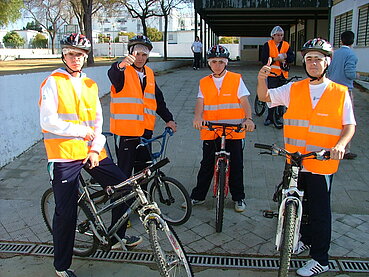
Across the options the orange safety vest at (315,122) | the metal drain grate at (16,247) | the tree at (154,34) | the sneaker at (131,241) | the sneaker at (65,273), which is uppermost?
the tree at (154,34)

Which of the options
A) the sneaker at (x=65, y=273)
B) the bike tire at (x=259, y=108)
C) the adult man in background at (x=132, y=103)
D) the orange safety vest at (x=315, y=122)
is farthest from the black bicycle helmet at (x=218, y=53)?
the bike tire at (x=259, y=108)

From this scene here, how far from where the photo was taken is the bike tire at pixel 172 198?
423cm

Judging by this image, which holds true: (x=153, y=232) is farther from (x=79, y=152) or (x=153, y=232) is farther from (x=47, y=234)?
(x=47, y=234)

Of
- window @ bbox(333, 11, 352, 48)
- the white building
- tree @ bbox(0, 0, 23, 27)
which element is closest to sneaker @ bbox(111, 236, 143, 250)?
the white building

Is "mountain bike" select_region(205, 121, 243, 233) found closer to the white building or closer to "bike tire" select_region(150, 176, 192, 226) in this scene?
"bike tire" select_region(150, 176, 192, 226)

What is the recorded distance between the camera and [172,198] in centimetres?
437

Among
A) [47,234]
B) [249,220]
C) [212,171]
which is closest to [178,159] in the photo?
[212,171]

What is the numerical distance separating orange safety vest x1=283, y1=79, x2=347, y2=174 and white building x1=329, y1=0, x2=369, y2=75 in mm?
10320

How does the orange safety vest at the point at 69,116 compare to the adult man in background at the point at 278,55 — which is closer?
the orange safety vest at the point at 69,116

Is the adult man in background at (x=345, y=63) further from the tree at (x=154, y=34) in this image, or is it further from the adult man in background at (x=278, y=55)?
the tree at (x=154, y=34)

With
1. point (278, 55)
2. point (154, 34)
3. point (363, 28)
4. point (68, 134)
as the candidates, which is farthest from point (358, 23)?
point (154, 34)

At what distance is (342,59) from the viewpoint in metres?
5.61

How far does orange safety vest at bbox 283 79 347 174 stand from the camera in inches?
121

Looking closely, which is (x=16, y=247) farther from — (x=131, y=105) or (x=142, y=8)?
(x=142, y=8)
